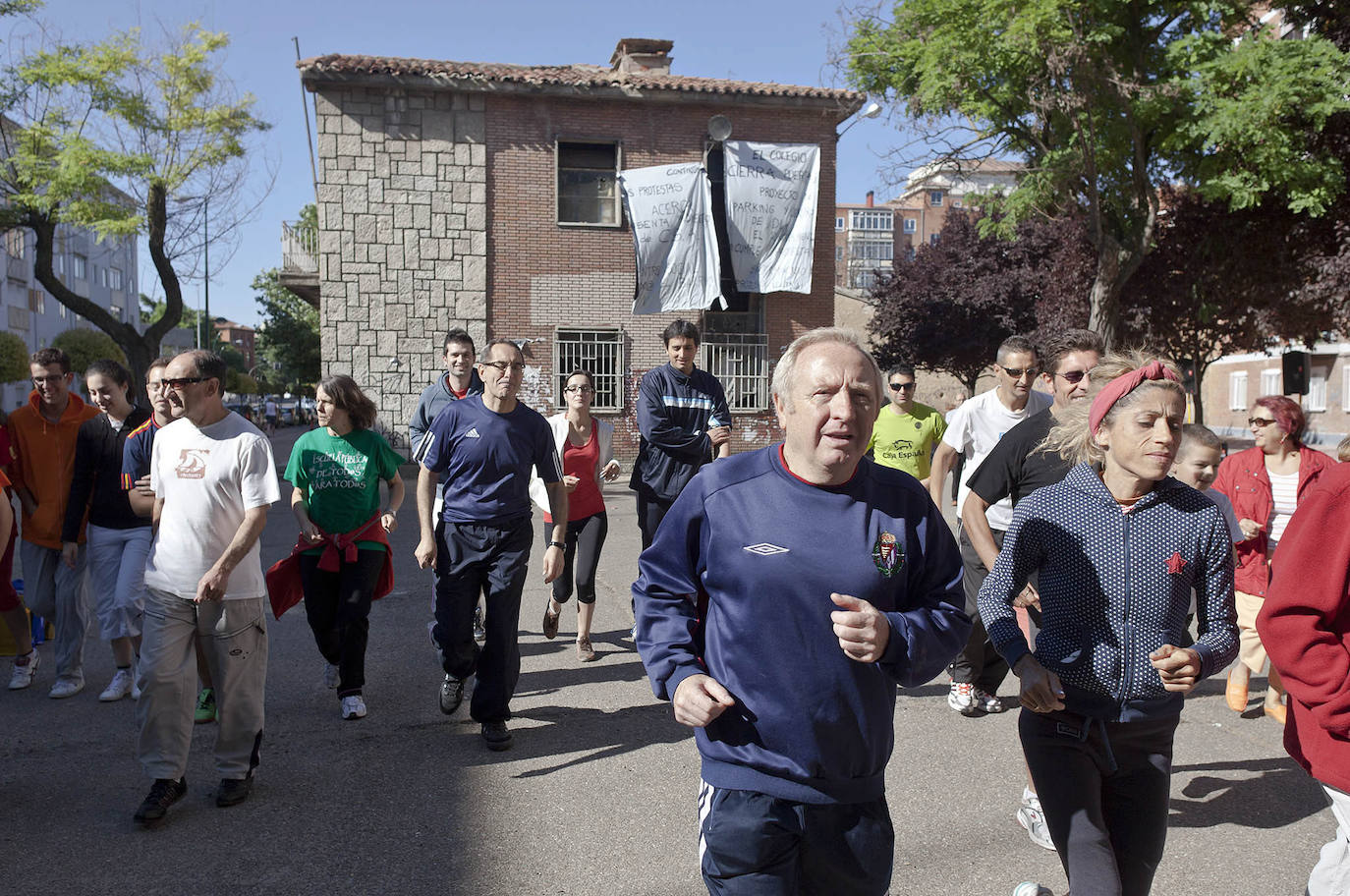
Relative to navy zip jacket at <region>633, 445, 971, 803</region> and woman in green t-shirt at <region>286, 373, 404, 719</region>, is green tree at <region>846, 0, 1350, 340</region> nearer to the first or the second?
woman in green t-shirt at <region>286, 373, 404, 719</region>

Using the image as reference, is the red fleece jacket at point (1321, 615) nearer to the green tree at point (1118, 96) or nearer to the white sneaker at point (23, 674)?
the white sneaker at point (23, 674)

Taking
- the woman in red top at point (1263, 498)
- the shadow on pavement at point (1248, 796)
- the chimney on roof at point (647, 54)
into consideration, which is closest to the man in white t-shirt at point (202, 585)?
the shadow on pavement at point (1248, 796)

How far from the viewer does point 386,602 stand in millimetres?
8664

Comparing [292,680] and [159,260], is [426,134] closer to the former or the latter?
[159,260]

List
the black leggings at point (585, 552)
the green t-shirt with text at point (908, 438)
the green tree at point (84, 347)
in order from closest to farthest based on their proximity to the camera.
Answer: the black leggings at point (585, 552)
the green t-shirt with text at point (908, 438)
the green tree at point (84, 347)

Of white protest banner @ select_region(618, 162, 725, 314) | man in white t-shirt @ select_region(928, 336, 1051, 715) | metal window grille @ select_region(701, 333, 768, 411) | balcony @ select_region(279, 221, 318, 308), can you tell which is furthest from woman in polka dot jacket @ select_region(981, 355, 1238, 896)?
balcony @ select_region(279, 221, 318, 308)

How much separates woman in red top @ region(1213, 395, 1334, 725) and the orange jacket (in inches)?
269

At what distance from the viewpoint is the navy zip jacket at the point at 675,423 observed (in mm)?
6668

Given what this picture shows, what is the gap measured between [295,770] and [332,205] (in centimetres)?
1721

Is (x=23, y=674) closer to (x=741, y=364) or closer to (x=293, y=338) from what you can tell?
(x=741, y=364)

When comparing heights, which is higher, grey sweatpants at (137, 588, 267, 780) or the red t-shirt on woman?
the red t-shirt on woman

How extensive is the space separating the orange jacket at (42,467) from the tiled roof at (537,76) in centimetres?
1534

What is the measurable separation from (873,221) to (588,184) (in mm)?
103857

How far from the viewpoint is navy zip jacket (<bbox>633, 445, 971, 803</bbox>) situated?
7.43 ft
